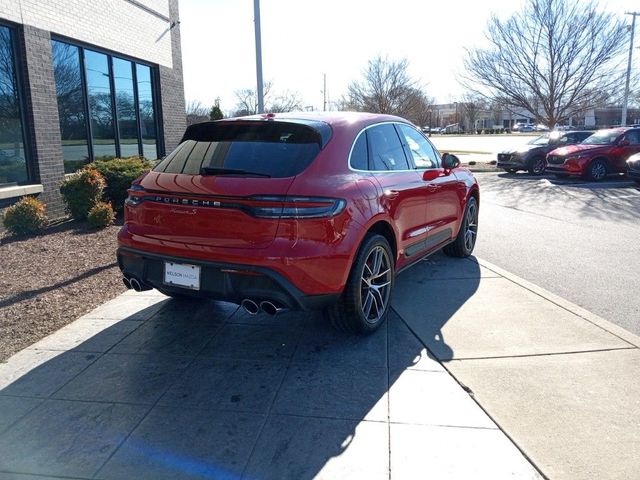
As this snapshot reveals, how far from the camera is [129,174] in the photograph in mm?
9023

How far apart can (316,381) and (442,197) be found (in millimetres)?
2760

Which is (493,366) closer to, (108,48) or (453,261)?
(453,261)

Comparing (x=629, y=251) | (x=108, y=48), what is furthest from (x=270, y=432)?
(x=108, y=48)

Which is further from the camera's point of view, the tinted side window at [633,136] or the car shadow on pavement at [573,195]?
the tinted side window at [633,136]

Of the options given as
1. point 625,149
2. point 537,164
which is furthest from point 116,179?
point 537,164

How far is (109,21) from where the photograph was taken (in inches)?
436

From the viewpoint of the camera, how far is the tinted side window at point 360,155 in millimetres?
4086

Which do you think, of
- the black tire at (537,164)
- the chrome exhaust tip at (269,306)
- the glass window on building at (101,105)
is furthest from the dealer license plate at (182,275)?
the black tire at (537,164)

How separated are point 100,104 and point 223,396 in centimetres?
940

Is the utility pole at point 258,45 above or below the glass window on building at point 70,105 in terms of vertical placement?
above

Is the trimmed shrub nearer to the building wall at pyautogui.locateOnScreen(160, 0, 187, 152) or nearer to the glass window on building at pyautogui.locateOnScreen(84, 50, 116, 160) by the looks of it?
the glass window on building at pyautogui.locateOnScreen(84, 50, 116, 160)

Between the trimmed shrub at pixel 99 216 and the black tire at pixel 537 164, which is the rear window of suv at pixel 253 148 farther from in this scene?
the black tire at pixel 537 164

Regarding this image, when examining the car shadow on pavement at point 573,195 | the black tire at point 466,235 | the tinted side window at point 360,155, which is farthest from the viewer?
the car shadow on pavement at point 573,195

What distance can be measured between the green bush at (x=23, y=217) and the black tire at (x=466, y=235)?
568cm
